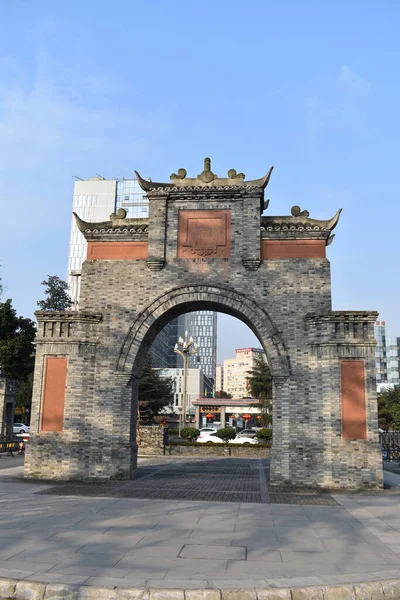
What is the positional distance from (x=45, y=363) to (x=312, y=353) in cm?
742

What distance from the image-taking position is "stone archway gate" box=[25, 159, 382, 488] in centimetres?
1338

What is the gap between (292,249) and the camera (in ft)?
48.4

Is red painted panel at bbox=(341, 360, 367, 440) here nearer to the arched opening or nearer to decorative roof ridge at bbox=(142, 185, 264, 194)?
the arched opening

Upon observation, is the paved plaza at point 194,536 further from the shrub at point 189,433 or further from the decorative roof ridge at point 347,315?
the shrub at point 189,433

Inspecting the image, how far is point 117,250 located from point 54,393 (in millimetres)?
4483

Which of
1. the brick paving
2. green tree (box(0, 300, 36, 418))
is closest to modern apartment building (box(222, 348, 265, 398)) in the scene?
green tree (box(0, 300, 36, 418))

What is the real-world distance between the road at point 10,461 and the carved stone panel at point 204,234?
947 cm

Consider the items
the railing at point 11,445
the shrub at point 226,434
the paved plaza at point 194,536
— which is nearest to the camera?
the paved plaza at point 194,536

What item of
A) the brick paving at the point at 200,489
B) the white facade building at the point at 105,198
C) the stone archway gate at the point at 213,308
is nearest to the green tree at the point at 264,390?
the brick paving at the point at 200,489

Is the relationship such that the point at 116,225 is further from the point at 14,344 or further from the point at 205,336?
the point at 205,336

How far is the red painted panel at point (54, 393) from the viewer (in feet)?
46.8

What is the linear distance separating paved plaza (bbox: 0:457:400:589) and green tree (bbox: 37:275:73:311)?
112ft

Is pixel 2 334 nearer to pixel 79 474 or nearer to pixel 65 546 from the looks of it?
pixel 79 474

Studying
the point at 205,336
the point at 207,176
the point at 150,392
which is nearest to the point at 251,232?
the point at 207,176
